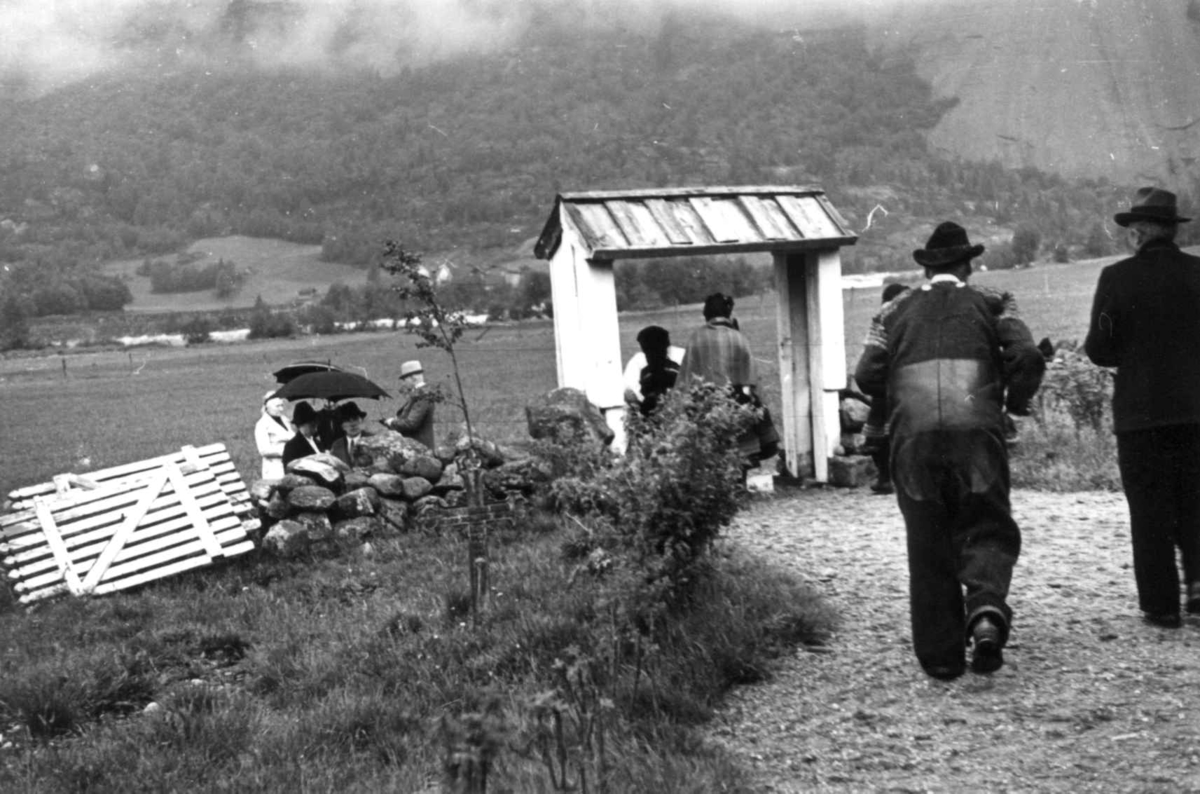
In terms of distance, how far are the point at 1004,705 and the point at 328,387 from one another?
27.2 feet

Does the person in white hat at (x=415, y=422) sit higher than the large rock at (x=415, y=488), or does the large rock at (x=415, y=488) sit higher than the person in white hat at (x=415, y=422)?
the person in white hat at (x=415, y=422)

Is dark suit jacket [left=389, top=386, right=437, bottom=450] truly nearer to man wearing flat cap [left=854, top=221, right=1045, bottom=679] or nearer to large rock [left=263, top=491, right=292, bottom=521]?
large rock [left=263, top=491, right=292, bottom=521]

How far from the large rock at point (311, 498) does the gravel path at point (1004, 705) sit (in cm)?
464

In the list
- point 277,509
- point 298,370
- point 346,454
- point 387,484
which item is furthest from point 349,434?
point 277,509

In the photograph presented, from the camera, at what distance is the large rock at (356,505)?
1027cm

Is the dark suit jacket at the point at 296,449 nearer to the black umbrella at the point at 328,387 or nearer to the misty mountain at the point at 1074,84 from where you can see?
the black umbrella at the point at 328,387

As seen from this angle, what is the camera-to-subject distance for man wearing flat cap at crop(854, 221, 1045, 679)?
5.25 meters

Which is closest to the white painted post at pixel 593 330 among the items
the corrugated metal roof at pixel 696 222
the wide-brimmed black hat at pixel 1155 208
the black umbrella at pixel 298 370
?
the corrugated metal roof at pixel 696 222

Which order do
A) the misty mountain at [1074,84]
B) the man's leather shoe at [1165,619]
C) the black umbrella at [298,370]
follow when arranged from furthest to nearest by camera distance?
the misty mountain at [1074,84] < the black umbrella at [298,370] < the man's leather shoe at [1165,619]

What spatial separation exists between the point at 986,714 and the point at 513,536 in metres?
5.29

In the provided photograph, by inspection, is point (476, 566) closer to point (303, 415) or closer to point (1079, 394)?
point (303, 415)

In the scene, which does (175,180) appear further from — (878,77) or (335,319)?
(878,77)

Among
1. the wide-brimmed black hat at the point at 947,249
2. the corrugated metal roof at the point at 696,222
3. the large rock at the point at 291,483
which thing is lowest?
the large rock at the point at 291,483

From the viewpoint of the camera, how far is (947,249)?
5559 millimetres
